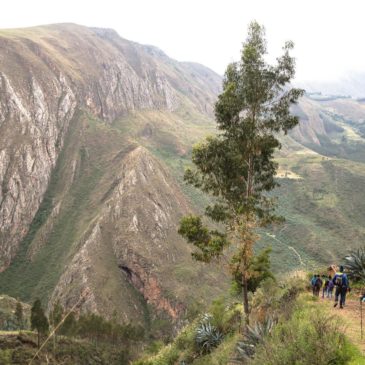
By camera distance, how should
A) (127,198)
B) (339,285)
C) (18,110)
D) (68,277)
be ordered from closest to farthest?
(339,285)
(68,277)
(127,198)
(18,110)

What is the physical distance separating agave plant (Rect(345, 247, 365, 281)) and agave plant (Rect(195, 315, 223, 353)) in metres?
8.01

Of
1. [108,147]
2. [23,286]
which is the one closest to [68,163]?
[108,147]

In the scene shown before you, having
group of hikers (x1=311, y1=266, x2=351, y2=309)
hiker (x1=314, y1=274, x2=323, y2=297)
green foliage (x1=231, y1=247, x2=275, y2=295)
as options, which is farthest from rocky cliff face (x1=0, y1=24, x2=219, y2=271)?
group of hikers (x1=311, y1=266, x2=351, y2=309)

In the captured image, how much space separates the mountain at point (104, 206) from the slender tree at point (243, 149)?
57.2m

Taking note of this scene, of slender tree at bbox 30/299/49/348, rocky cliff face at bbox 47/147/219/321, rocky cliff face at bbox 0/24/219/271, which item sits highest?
rocky cliff face at bbox 0/24/219/271

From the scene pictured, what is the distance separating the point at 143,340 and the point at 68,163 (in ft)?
239

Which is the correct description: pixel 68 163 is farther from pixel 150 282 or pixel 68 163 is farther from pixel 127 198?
pixel 150 282

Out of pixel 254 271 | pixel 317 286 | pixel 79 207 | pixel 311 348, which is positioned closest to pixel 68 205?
pixel 79 207

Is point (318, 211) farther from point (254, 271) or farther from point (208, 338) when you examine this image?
point (254, 271)

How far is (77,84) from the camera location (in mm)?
156750

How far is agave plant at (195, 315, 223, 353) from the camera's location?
22297mm

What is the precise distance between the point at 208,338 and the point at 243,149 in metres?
11.0

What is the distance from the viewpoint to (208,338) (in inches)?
890

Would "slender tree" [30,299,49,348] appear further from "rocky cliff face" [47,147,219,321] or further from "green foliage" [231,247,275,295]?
"green foliage" [231,247,275,295]
